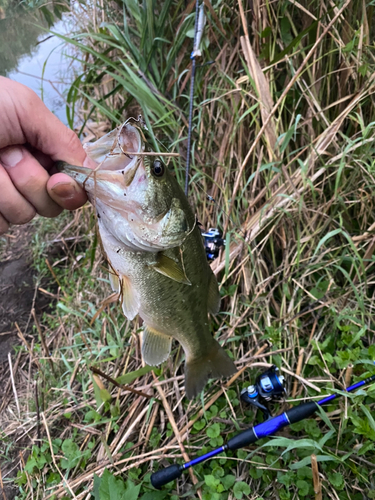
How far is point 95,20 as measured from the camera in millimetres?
2539

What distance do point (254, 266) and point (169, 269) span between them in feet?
3.03

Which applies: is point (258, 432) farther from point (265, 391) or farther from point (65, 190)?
point (65, 190)

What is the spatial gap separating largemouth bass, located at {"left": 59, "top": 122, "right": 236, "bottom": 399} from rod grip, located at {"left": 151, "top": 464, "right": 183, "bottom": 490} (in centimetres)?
39

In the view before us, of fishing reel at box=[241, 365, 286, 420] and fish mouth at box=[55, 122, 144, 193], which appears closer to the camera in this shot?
fish mouth at box=[55, 122, 144, 193]

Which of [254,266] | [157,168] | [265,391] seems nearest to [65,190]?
[157,168]

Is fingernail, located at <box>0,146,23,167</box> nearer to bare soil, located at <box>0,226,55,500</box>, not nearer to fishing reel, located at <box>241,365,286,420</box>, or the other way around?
bare soil, located at <box>0,226,55,500</box>

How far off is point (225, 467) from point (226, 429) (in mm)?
191

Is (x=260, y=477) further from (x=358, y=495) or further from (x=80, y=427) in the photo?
(x=80, y=427)

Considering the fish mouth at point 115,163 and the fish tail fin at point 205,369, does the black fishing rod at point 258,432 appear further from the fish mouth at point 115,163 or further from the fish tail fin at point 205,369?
the fish mouth at point 115,163

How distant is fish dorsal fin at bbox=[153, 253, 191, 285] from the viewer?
135 cm

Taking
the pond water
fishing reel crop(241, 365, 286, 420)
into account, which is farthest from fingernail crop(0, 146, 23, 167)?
fishing reel crop(241, 365, 286, 420)

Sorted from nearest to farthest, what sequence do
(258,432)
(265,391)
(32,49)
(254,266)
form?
(258,432)
(265,391)
(254,266)
(32,49)

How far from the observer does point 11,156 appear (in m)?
1.27

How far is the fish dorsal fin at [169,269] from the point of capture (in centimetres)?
135
